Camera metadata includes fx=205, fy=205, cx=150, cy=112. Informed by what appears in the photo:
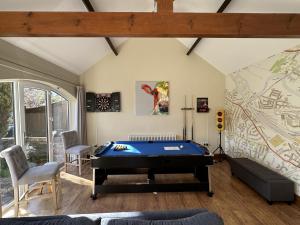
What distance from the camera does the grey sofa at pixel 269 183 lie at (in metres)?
3.21

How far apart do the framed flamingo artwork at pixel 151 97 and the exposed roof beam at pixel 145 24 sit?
3.51m

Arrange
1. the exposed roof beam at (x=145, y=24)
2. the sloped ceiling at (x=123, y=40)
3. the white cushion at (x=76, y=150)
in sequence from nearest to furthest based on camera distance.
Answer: the exposed roof beam at (x=145, y=24)
the sloped ceiling at (x=123, y=40)
the white cushion at (x=76, y=150)

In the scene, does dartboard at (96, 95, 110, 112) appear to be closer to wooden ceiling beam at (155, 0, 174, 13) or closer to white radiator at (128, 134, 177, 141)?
white radiator at (128, 134, 177, 141)

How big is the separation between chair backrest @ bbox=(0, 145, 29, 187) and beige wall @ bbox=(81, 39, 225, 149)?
3.02m

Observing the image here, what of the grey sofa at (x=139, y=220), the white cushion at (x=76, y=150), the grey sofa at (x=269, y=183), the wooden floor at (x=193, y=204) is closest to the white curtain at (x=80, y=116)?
the white cushion at (x=76, y=150)

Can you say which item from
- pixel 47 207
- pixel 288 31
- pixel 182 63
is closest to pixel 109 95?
pixel 182 63

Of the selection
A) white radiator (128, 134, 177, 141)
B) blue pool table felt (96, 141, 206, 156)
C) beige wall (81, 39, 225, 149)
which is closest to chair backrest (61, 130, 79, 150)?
beige wall (81, 39, 225, 149)

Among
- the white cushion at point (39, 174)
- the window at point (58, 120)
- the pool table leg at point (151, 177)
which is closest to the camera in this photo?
the white cushion at point (39, 174)

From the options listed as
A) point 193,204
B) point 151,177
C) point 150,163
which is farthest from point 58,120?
point 193,204

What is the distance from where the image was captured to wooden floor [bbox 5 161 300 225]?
2.91 m

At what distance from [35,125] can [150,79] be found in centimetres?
319

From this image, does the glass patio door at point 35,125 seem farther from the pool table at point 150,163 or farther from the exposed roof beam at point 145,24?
the exposed roof beam at point 145,24

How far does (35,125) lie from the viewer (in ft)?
13.7

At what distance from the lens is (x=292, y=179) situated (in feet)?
11.1
